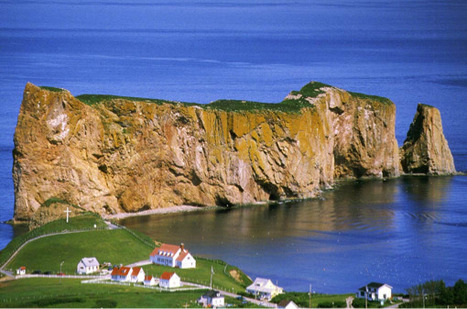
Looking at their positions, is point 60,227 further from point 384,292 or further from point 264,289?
point 384,292

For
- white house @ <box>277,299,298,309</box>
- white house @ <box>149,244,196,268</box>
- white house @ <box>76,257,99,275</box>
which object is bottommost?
white house @ <box>277,299,298,309</box>

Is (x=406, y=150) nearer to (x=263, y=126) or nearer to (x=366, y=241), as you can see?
(x=263, y=126)

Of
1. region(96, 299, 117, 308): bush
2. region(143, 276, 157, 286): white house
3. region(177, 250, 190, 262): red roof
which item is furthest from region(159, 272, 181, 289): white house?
region(96, 299, 117, 308): bush

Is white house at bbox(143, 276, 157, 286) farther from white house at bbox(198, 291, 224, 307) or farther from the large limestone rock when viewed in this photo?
the large limestone rock

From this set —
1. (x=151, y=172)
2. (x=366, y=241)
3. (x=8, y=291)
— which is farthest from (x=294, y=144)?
(x=8, y=291)

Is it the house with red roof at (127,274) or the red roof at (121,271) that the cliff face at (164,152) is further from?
the house with red roof at (127,274)
